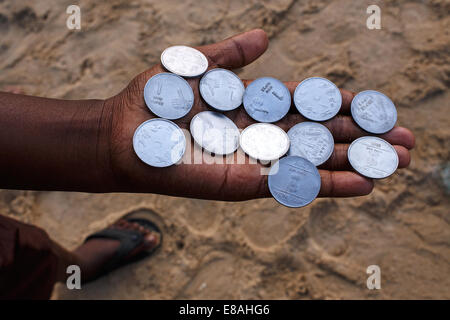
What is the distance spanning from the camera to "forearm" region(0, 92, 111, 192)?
174 cm

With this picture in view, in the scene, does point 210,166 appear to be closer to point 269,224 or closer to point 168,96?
point 168,96

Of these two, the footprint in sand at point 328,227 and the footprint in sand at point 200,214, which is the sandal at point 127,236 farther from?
the footprint in sand at point 328,227

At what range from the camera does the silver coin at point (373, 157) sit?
1818 millimetres

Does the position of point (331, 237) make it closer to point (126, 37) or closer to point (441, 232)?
point (441, 232)

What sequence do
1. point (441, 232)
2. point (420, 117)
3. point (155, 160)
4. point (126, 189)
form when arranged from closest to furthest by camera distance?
point (155, 160) → point (126, 189) → point (441, 232) → point (420, 117)

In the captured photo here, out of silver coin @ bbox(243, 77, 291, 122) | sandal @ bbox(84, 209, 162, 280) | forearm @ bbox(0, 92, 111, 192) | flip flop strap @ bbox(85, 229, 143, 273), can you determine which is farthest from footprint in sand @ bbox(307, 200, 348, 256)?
forearm @ bbox(0, 92, 111, 192)

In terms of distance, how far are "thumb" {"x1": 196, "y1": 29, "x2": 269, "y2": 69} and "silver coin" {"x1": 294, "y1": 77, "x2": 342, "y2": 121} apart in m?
0.30

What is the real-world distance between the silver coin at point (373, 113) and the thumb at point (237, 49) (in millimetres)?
575

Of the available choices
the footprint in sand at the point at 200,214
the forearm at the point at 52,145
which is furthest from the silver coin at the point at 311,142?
the forearm at the point at 52,145

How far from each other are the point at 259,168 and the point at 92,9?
1.90 m

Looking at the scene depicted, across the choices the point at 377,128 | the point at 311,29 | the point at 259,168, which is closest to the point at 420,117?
the point at 377,128

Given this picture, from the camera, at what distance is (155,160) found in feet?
5.65

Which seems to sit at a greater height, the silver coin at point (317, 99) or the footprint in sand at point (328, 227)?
the silver coin at point (317, 99)

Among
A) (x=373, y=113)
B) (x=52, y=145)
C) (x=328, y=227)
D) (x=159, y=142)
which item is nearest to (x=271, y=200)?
(x=328, y=227)
